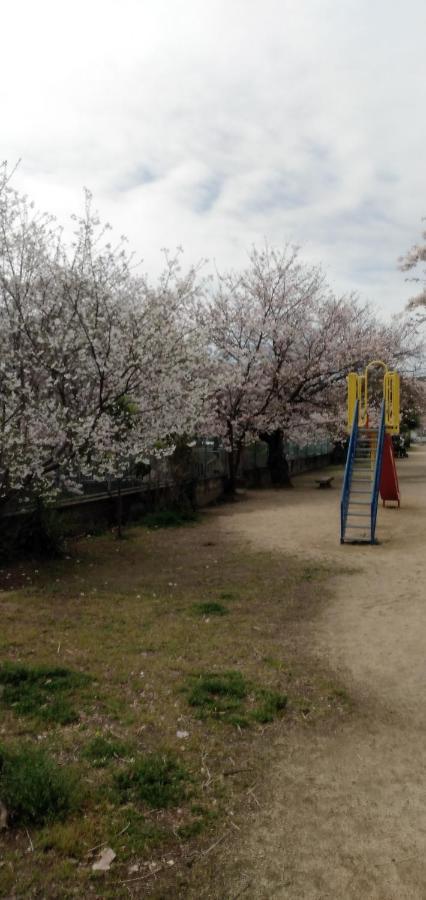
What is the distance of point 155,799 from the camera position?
3414 mm

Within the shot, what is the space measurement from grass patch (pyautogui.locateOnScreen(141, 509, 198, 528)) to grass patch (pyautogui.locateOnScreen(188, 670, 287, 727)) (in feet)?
27.4

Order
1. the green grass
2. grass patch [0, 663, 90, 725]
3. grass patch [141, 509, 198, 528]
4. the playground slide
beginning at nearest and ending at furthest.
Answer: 1. the green grass
2. grass patch [0, 663, 90, 725]
3. grass patch [141, 509, 198, 528]
4. the playground slide

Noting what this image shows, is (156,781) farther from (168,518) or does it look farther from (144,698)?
(168,518)

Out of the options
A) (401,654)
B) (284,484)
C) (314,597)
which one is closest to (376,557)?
(314,597)

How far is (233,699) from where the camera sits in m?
4.75

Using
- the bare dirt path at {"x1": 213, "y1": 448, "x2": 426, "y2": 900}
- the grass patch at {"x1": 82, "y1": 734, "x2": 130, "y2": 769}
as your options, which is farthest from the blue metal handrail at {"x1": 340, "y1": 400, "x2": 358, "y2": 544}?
the grass patch at {"x1": 82, "y1": 734, "x2": 130, "y2": 769}

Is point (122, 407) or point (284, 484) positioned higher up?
point (122, 407)

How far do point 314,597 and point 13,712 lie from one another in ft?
14.5

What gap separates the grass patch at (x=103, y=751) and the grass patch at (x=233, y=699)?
28.7 inches

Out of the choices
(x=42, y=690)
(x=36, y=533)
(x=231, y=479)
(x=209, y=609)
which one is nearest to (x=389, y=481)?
(x=231, y=479)

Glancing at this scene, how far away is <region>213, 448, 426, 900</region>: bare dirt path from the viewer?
9.35ft

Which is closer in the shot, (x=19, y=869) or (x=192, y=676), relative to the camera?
(x=19, y=869)

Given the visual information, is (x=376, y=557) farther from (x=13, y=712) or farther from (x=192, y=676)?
(x=13, y=712)

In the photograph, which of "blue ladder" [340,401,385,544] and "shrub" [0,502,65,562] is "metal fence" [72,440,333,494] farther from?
"blue ladder" [340,401,385,544]
